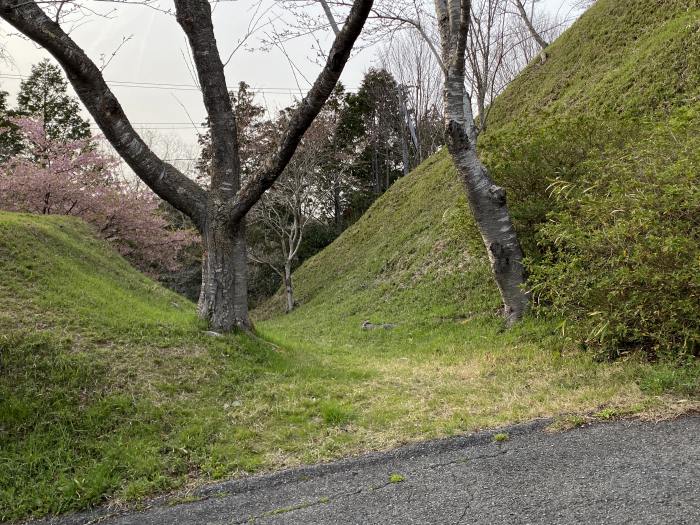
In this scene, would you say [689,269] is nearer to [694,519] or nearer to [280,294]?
[694,519]

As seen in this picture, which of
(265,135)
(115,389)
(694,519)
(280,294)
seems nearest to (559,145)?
(694,519)

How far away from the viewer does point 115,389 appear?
4.06 metres

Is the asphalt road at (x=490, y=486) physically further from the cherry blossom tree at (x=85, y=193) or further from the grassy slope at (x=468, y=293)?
the cherry blossom tree at (x=85, y=193)

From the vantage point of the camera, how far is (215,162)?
5.96m

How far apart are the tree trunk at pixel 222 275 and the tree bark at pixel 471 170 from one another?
2950 millimetres

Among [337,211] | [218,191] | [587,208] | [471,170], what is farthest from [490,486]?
[337,211]

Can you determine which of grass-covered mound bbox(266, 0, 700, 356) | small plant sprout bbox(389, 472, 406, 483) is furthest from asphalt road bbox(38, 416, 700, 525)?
grass-covered mound bbox(266, 0, 700, 356)

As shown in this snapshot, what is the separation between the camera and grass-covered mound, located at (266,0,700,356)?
3.86m

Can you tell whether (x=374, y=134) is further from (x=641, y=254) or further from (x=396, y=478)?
(x=396, y=478)

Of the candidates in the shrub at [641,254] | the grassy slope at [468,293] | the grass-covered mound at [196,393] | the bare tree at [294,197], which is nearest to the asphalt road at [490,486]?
the grass-covered mound at [196,393]

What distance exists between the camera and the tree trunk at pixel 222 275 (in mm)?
5730

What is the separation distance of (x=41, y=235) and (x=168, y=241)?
33.4 feet

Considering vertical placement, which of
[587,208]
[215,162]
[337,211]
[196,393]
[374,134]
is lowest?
[196,393]

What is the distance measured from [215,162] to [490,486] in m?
4.89
